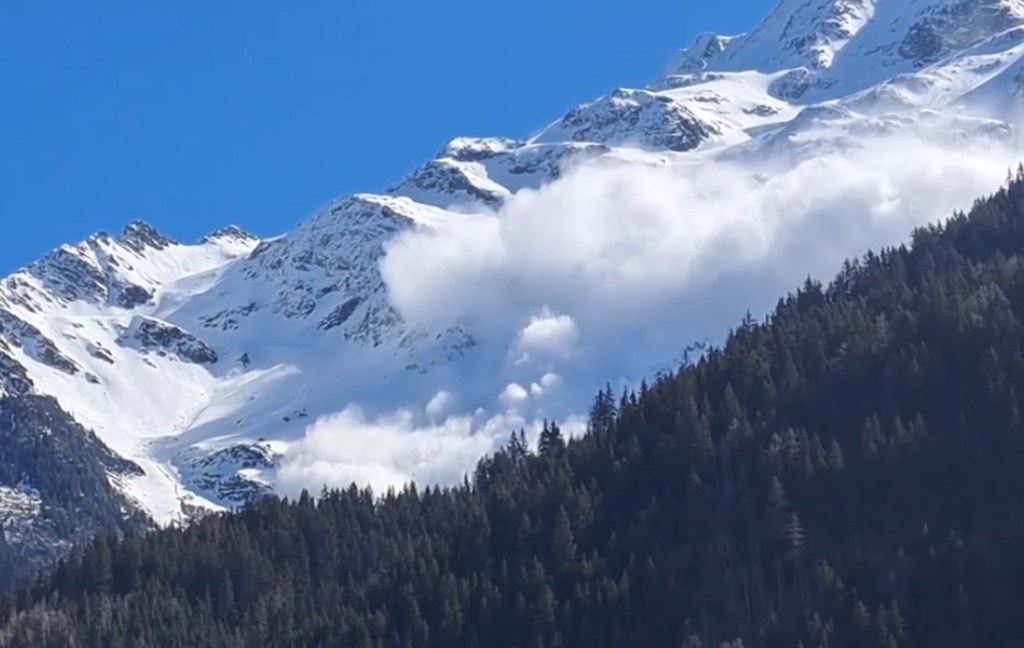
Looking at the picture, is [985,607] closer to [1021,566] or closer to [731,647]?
[1021,566]

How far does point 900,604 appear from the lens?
645 feet

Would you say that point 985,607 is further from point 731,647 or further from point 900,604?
point 731,647

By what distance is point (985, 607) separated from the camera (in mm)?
194125

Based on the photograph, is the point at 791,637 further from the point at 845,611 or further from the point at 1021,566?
the point at 1021,566

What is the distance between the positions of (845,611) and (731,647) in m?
9.50

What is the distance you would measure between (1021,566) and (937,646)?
1224 cm

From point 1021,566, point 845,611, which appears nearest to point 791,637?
point 845,611

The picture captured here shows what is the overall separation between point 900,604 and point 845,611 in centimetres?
438

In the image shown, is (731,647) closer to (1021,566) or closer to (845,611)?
(845,611)

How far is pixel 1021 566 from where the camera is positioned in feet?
649

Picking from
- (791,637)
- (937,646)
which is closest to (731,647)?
(791,637)

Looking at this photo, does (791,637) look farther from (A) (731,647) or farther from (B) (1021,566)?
(B) (1021,566)

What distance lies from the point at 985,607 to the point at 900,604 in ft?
22.2

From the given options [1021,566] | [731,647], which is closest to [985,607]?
[1021,566]
